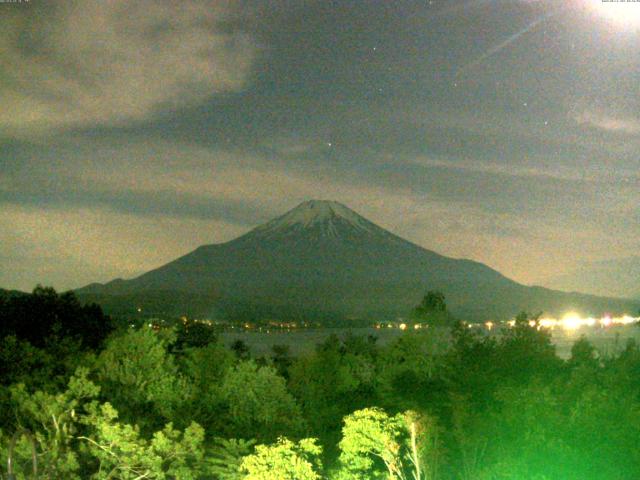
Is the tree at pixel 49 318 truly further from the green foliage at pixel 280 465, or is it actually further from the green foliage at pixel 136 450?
the green foliage at pixel 280 465

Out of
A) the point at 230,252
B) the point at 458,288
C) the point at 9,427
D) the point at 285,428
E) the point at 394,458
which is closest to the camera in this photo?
the point at 394,458

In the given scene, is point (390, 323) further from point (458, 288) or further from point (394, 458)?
point (394, 458)

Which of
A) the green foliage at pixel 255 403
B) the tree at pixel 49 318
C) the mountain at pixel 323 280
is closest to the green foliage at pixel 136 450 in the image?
the green foliage at pixel 255 403

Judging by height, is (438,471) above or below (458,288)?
below

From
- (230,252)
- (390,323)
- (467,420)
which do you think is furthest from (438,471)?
(230,252)

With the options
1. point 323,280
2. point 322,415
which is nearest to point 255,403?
point 322,415

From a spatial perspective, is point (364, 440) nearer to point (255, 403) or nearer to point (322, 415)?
point (255, 403)

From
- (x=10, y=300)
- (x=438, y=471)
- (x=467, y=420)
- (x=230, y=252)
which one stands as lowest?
(x=438, y=471)
